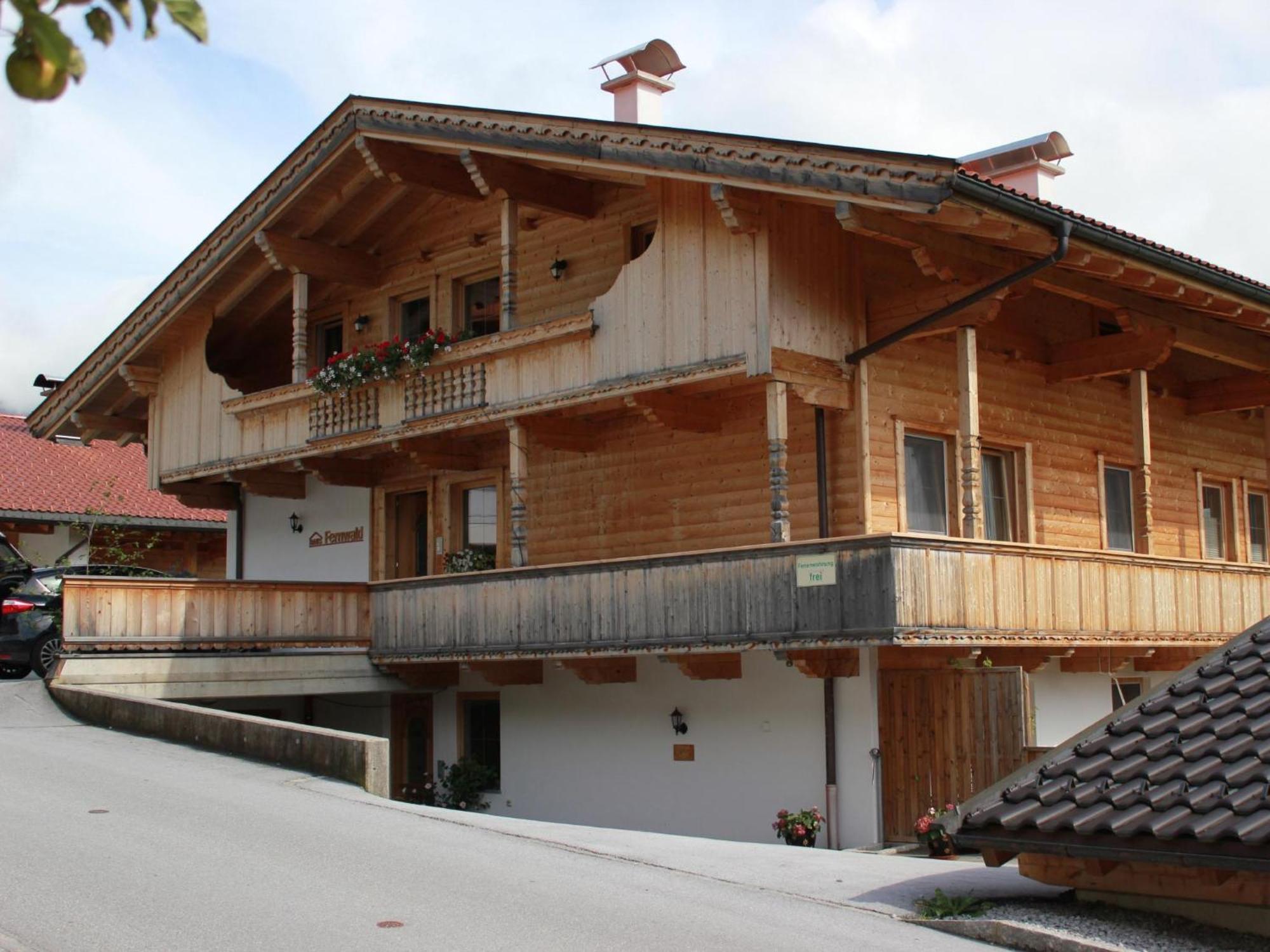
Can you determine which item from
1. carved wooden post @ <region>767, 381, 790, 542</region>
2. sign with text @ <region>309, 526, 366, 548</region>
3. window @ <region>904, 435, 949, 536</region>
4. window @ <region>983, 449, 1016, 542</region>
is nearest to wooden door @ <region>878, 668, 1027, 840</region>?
carved wooden post @ <region>767, 381, 790, 542</region>

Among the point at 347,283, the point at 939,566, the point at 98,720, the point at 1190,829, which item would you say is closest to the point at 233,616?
the point at 98,720

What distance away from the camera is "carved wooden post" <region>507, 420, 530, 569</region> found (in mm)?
19234

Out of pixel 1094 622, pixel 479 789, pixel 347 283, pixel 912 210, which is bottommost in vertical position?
pixel 479 789

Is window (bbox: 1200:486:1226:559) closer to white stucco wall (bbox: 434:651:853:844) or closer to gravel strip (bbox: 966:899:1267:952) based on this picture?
white stucco wall (bbox: 434:651:853:844)

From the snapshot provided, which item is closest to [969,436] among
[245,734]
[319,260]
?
[245,734]

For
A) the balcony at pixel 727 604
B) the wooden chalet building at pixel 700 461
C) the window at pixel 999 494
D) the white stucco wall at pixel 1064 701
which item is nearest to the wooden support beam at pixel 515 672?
the wooden chalet building at pixel 700 461

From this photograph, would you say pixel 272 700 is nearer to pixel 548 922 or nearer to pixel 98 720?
pixel 98 720

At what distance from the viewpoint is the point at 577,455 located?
2102cm

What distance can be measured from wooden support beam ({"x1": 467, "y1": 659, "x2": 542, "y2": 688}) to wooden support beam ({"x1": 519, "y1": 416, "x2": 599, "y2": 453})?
291cm

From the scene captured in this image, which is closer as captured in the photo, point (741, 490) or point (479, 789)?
point (741, 490)

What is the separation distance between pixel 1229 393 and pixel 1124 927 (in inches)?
582

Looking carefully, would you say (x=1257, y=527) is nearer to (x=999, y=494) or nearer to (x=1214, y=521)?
(x=1214, y=521)

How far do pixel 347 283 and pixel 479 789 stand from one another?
26.1 feet

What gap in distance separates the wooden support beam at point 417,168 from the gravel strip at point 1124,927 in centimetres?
1327
